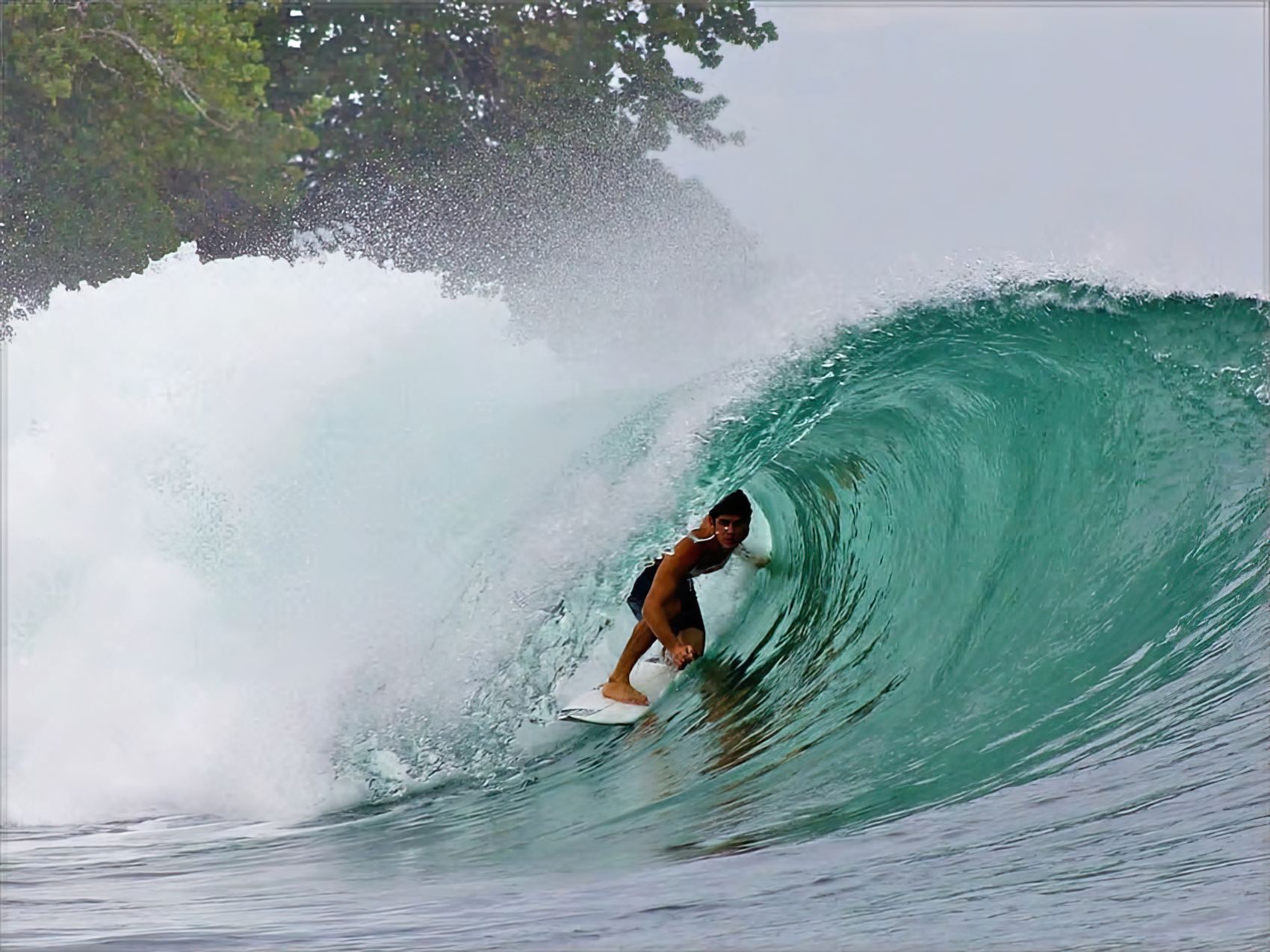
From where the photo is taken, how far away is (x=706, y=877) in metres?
3.02

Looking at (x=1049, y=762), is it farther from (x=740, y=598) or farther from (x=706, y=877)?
(x=740, y=598)

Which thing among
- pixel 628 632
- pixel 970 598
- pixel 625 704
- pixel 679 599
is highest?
pixel 628 632

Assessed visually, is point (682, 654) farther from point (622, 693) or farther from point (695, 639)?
point (695, 639)

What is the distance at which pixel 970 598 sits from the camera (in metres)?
4.18

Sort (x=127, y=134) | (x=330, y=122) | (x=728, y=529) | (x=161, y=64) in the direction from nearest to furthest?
→ (x=728, y=529)
(x=161, y=64)
(x=127, y=134)
(x=330, y=122)

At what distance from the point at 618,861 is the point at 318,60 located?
9.00 meters

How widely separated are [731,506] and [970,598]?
783mm

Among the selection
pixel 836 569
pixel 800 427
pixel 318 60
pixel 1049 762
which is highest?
pixel 318 60

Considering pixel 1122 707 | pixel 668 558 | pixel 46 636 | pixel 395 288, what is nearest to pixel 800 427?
pixel 668 558

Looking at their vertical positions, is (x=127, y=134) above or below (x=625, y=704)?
above

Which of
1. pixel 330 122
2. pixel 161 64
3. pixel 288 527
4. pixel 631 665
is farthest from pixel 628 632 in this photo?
pixel 330 122

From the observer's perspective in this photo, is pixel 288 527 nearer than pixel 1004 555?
No

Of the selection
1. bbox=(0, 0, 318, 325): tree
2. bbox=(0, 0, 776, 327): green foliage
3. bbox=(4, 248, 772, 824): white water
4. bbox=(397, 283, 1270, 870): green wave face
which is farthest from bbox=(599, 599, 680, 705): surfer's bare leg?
bbox=(0, 0, 318, 325): tree

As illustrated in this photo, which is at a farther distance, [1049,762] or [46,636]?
[46,636]
